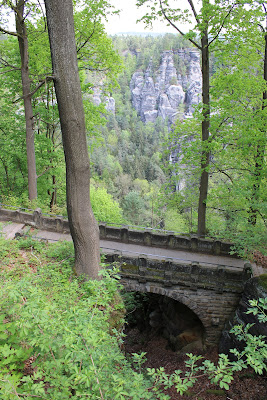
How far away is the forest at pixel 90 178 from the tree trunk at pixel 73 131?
0.12 ft

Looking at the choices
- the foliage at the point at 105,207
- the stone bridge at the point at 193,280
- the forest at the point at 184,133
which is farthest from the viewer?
the foliage at the point at 105,207

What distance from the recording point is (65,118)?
17.6ft

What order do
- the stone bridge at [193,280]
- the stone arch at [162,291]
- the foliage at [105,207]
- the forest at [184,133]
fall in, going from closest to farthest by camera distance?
the stone bridge at [193,280], the stone arch at [162,291], the forest at [184,133], the foliage at [105,207]

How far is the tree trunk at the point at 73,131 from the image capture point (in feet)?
16.5

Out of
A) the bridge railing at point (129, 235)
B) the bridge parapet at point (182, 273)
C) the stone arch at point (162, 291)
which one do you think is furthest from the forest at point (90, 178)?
the stone arch at point (162, 291)

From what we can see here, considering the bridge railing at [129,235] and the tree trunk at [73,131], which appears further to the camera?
the bridge railing at [129,235]

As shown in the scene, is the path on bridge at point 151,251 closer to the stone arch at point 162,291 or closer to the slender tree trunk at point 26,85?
the stone arch at point 162,291

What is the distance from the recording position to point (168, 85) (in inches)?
4680

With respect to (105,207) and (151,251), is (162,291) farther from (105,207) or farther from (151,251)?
(105,207)

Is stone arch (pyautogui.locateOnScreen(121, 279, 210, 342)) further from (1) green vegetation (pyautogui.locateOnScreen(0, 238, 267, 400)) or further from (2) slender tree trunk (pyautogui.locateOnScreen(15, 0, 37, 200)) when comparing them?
(2) slender tree trunk (pyautogui.locateOnScreen(15, 0, 37, 200))

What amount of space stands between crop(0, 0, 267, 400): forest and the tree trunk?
4 centimetres

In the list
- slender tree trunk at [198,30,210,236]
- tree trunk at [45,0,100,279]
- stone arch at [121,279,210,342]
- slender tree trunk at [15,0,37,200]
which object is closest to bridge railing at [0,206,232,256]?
slender tree trunk at [198,30,210,236]

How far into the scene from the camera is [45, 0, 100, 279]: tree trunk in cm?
502

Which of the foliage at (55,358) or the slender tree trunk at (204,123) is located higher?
the slender tree trunk at (204,123)
